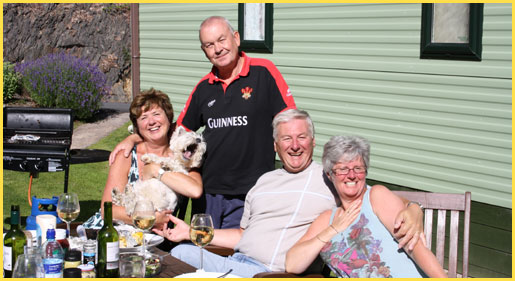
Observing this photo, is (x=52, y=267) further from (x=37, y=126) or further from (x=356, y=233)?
(x=37, y=126)

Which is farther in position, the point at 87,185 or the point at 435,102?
the point at 87,185

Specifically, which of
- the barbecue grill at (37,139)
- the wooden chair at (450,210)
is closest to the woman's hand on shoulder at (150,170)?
the wooden chair at (450,210)

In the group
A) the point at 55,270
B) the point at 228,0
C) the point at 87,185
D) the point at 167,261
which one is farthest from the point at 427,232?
the point at 87,185

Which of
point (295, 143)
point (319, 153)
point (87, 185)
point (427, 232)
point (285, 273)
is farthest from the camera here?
point (87, 185)

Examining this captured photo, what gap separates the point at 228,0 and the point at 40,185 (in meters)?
3.95

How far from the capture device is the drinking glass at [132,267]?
10.0 feet

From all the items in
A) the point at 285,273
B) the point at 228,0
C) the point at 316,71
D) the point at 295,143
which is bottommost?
the point at 285,273

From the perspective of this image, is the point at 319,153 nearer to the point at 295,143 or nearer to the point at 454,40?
the point at 454,40

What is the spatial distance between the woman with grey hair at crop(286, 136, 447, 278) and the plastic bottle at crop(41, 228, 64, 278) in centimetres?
113

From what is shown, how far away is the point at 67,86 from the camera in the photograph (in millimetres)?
15125

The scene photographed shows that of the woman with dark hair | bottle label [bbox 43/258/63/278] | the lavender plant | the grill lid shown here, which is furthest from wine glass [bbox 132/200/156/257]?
the lavender plant

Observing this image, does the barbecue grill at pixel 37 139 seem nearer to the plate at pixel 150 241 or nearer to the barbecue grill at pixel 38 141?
the barbecue grill at pixel 38 141

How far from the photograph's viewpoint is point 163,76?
34.5ft

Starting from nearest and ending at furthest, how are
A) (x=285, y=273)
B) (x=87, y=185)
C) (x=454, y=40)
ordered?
(x=285, y=273), (x=454, y=40), (x=87, y=185)
